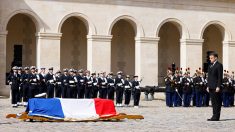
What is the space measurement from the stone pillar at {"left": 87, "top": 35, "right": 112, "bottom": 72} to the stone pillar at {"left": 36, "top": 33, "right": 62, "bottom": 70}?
2.04 meters

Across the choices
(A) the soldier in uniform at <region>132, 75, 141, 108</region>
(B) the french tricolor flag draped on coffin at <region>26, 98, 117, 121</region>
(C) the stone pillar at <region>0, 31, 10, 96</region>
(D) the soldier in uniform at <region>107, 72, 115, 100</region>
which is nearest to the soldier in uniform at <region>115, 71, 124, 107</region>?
(D) the soldier in uniform at <region>107, 72, 115, 100</region>

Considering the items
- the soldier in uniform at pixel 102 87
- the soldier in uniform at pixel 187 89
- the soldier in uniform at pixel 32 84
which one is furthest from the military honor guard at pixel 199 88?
the soldier in uniform at pixel 32 84

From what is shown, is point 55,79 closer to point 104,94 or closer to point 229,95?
point 104,94

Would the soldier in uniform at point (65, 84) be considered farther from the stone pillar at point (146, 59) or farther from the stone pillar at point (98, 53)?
the stone pillar at point (146, 59)

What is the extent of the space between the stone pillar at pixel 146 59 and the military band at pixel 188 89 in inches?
258

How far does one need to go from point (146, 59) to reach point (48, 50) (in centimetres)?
642

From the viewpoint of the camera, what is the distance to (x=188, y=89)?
26188 mm

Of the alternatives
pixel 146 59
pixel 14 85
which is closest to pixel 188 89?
pixel 146 59

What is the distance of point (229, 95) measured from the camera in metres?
27.4

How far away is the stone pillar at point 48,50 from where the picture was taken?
3052cm

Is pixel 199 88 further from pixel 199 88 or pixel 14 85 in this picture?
pixel 14 85

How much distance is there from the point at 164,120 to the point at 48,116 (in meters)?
3.59

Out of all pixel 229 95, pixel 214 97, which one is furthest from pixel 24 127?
pixel 229 95

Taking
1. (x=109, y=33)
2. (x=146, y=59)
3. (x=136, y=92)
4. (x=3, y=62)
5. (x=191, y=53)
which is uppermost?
(x=109, y=33)
